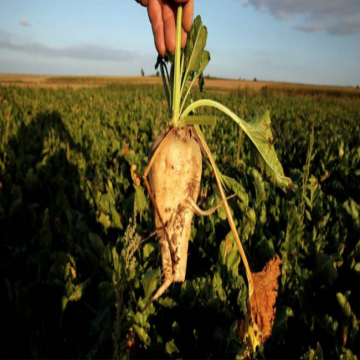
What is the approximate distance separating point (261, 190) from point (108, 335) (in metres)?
1.54

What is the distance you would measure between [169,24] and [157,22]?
0.15ft

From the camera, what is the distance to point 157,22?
118 centimetres

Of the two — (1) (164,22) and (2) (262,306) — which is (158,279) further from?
(1) (164,22)

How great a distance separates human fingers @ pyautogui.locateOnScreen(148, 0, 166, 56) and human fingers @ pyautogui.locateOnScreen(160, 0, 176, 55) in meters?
0.01

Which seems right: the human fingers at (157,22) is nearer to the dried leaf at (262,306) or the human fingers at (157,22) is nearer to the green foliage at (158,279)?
the green foliage at (158,279)

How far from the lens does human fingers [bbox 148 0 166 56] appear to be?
1181 millimetres

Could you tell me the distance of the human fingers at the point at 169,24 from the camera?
119 centimetres

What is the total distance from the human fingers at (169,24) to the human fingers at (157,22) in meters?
0.01

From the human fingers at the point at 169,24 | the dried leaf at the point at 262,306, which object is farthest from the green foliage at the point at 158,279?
the human fingers at the point at 169,24

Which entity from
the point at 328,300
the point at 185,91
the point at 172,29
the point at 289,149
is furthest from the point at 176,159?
the point at 289,149

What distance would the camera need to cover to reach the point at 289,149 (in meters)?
4.79

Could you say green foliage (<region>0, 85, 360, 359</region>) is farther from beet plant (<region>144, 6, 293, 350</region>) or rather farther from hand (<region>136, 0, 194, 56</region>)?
hand (<region>136, 0, 194, 56</region>)

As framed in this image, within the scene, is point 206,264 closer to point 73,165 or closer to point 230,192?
point 230,192

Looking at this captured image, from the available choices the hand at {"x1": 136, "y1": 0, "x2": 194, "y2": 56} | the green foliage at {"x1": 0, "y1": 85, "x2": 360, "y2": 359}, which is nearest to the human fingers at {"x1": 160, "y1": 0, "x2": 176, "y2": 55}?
the hand at {"x1": 136, "y1": 0, "x2": 194, "y2": 56}
